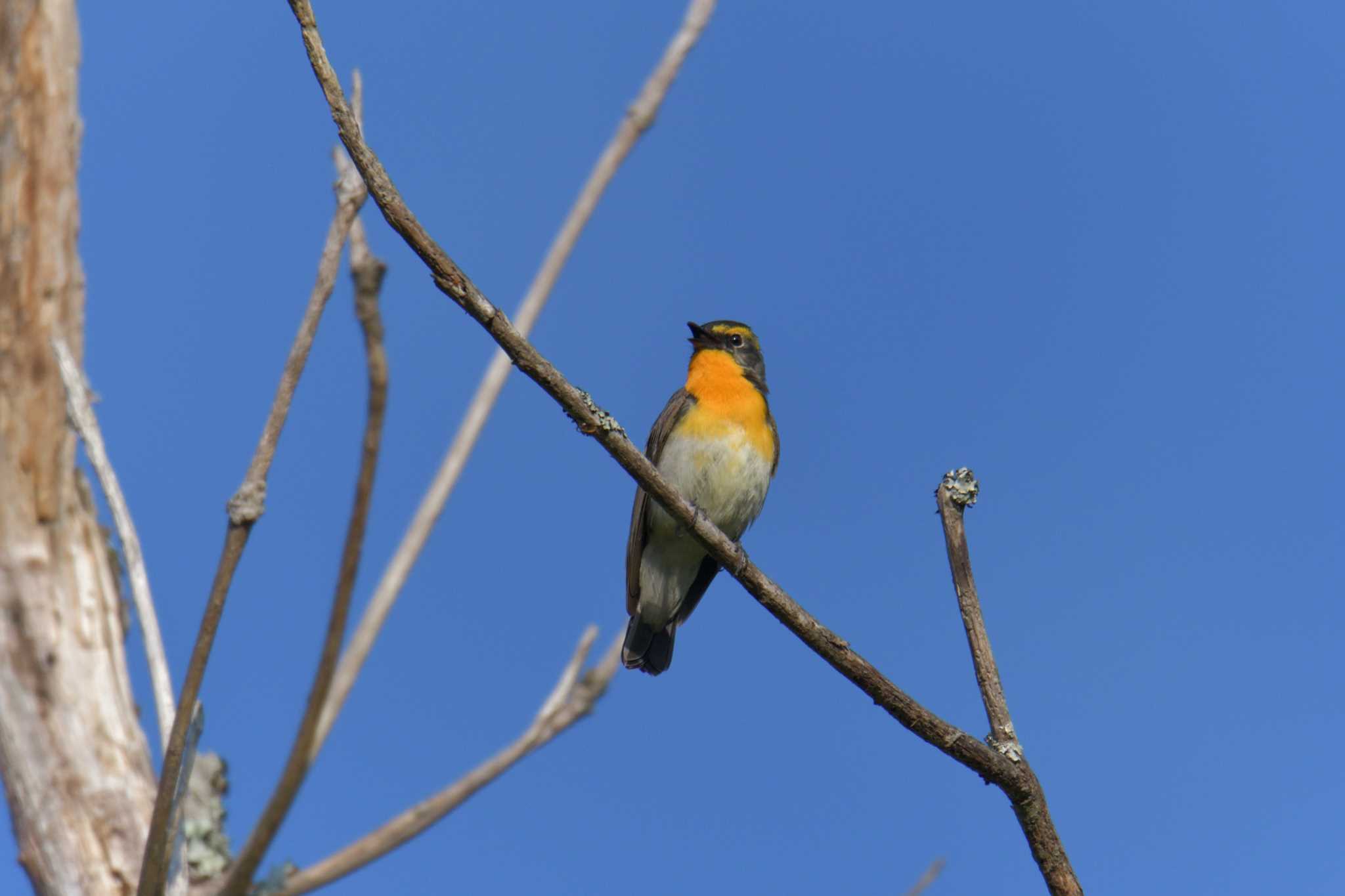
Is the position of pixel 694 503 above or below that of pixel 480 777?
above

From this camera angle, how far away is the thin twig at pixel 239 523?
160 inches

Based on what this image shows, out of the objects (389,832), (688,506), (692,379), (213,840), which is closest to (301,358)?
(688,506)

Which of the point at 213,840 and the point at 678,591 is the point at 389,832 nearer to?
the point at 213,840

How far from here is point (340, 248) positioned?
14.6 ft

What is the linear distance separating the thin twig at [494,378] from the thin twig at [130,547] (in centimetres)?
60

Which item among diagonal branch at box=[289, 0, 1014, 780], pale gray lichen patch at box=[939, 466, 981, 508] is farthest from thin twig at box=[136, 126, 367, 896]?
pale gray lichen patch at box=[939, 466, 981, 508]

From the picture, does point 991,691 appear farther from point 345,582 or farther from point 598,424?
point 345,582

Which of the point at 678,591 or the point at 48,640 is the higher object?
the point at 678,591

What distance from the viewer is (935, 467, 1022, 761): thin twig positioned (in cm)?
396

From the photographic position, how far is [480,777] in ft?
17.6

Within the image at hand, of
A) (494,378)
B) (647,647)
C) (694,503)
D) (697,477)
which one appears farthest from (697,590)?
(494,378)

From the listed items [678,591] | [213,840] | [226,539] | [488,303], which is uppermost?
[678,591]

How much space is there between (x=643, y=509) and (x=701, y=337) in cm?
127

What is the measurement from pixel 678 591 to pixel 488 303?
519 cm
